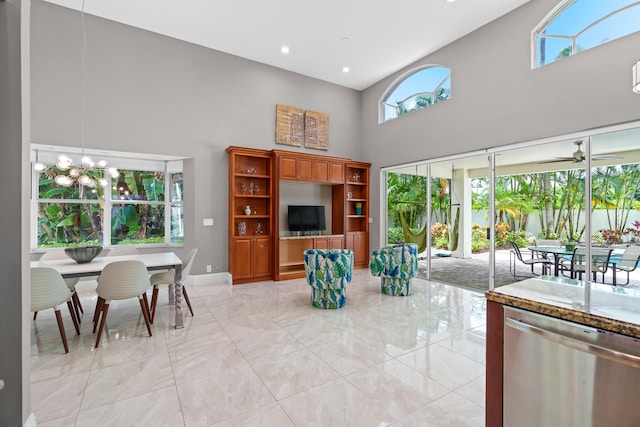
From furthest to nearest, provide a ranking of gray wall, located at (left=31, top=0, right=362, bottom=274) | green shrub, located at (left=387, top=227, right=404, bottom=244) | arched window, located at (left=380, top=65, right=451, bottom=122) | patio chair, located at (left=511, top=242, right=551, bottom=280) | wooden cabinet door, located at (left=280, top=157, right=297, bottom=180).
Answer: green shrub, located at (left=387, top=227, right=404, bottom=244)
wooden cabinet door, located at (left=280, top=157, right=297, bottom=180)
arched window, located at (left=380, top=65, right=451, bottom=122)
patio chair, located at (left=511, top=242, right=551, bottom=280)
gray wall, located at (left=31, top=0, right=362, bottom=274)

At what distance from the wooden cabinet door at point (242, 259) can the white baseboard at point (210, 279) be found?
0.17 metres

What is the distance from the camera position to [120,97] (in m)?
4.70

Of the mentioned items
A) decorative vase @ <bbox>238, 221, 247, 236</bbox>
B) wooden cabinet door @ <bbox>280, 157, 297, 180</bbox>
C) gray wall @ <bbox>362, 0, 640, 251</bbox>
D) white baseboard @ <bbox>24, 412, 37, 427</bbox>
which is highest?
gray wall @ <bbox>362, 0, 640, 251</bbox>

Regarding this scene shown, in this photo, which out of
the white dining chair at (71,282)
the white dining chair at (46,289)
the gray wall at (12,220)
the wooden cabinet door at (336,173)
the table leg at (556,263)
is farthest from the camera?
the wooden cabinet door at (336,173)

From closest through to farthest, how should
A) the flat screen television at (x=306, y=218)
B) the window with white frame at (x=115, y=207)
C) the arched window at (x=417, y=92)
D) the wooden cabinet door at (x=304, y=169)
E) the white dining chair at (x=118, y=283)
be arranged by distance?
the white dining chair at (x=118, y=283) → the window with white frame at (x=115, y=207) → the arched window at (x=417, y=92) → the wooden cabinet door at (x=304, y=169) → the flat screen television at (x=306, y=218)

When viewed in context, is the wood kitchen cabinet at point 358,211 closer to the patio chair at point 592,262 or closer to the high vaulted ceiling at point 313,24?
the high vaulted ceiling at point 313,24

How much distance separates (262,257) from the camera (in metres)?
5.59

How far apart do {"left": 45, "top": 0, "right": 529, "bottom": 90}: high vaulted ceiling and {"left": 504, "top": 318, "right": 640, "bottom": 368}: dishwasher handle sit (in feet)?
14.7

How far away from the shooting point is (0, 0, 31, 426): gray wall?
1.54 metres

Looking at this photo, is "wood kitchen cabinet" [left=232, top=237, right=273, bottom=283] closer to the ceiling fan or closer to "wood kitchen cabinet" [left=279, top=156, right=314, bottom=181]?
"wood kitchen cabinet" [left=279, top=156, right=314, bottom=181]

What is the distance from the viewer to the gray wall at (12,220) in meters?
1.54

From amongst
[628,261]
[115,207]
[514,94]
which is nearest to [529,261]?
[628,261]

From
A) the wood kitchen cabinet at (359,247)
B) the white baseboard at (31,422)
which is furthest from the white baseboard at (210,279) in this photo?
the white baseboard at (31,422)

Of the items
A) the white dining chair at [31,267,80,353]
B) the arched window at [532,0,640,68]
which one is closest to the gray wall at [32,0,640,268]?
the arched window at [532,0,640,68]
